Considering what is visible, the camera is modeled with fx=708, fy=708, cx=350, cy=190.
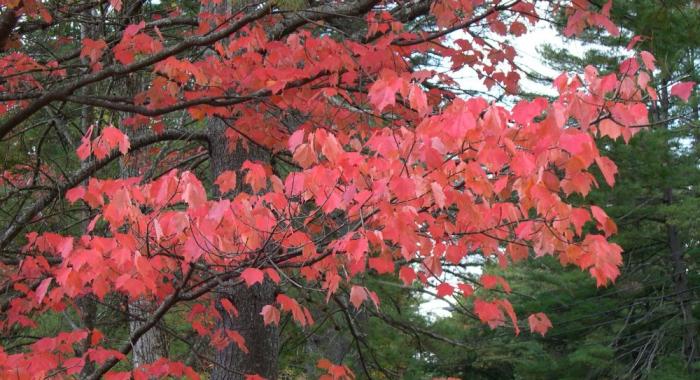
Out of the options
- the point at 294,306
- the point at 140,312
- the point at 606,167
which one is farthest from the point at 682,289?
the point at 606,167

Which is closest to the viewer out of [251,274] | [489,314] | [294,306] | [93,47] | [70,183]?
[251,274]

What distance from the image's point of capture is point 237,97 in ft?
14.2

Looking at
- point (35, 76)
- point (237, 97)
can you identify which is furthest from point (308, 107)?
point (35, 76)

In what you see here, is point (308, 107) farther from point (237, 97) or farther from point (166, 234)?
point (166, 234)

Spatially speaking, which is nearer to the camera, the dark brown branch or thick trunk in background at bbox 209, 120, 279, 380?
the dark brown branch

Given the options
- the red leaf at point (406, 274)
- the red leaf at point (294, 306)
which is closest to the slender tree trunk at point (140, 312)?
the red leaf at point (294, 306)

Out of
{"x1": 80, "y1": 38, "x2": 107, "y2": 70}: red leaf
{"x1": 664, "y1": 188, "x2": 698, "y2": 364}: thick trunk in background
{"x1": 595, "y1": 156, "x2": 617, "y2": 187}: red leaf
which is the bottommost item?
{"x1": 664, "y1": 188, "x2": 698, "y2": 364}: thick trunk in background

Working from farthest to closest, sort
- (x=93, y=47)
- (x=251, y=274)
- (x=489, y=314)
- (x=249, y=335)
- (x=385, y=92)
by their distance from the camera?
(x=249, y=335), (x=93, y=47), (x=489, y=314), (x=251, y=274), (x=385, y=92)

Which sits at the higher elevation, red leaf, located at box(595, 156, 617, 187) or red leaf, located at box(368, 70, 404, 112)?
red leaf, located at box(368, 70, 404, 112)

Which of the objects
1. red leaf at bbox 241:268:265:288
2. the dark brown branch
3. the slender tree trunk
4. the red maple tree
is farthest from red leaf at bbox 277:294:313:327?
the slender tree trunk

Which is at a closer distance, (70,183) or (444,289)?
(444,289)

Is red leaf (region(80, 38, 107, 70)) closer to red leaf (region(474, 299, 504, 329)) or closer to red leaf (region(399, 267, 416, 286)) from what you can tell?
red leaf (region(399, 267, 416, 286))

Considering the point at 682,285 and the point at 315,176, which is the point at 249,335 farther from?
the point at 682,285

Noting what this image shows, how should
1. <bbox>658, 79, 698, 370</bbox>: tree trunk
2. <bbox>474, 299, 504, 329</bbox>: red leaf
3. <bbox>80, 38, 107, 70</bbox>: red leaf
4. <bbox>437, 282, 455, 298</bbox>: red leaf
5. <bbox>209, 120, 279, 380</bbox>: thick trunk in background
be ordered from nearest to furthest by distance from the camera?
<bbox>474, 299, 504, 329</bbox>: red leaf
<bbox>437, 282, 455, 298</bbox>: red leaf
<bbox>80, 38, 107, 70</bbox>: red leaf
<bbox>209, 120, 279, 380</bbox>: thick trunk in background
<bbox>658, 79, 698, 370</bbox>: tree trunk
